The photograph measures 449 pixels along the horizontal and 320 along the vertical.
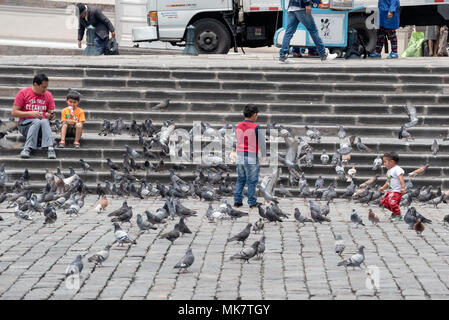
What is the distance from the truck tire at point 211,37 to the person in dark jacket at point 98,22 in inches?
80.4

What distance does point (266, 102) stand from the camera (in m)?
17.5

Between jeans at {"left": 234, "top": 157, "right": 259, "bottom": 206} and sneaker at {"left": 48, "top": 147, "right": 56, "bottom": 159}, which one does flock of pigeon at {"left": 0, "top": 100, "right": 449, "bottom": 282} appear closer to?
jeans at {"left": 234, "top": 157, "right": 259, "bottom": 206}

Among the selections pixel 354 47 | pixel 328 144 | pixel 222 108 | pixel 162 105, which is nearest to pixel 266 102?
pixel 222 108

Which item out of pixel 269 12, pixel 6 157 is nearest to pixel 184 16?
pixel 269 12

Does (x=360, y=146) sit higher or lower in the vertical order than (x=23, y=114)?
lower

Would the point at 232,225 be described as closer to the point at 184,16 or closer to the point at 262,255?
the point at 262,255

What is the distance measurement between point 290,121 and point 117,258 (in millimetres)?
7647

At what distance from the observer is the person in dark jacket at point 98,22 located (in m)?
22.3

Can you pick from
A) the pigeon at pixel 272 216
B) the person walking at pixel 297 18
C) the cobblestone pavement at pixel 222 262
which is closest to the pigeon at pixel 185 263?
the cobblestone pavement at pixel 222 262

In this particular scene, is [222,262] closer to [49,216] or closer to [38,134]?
[49,216]

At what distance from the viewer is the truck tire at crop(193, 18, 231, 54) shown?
75.2ft

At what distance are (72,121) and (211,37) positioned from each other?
8086 millimetres

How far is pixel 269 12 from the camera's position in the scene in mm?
23703

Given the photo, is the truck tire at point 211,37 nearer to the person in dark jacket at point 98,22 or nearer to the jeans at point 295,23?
the person in dark jacket at point 98,22
